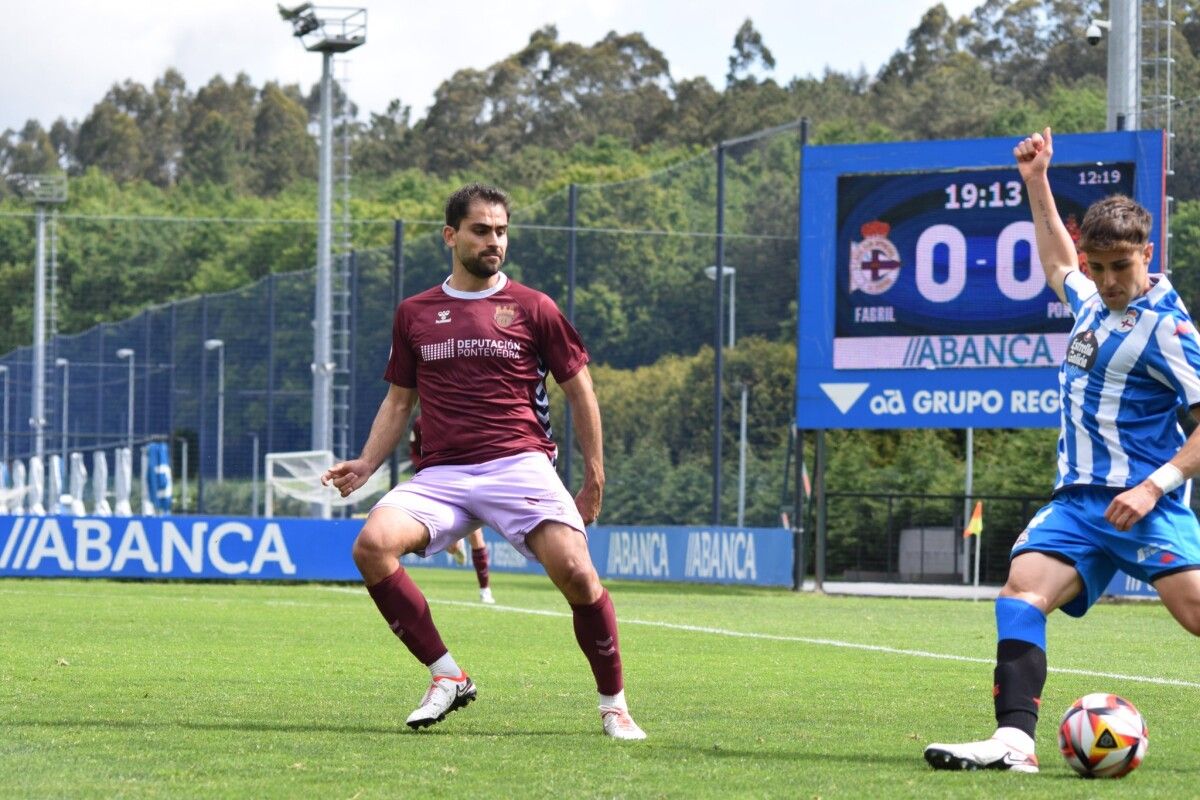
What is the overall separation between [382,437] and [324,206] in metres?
28.1

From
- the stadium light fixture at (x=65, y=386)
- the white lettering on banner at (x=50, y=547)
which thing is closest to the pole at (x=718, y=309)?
the white lettering on banner at (x=50, y=547)

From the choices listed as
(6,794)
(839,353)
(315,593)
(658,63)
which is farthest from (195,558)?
(658,63)

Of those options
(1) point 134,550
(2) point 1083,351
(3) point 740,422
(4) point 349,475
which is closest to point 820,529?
(3) point 740,422

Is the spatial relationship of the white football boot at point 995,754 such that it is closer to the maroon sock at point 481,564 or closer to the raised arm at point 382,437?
the raised arm at point 382,437

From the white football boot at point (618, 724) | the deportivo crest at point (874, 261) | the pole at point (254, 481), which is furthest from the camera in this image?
the pole at point (254, 481)

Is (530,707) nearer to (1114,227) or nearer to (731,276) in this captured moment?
(1114,227)

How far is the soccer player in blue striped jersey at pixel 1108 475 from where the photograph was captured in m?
6.04

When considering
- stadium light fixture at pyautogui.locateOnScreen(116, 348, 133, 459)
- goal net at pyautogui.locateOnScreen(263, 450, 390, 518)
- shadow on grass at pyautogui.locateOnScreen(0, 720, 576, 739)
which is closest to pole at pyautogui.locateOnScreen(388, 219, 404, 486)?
goal net at pyautogui.locateOnScreen(263, 450, 390, 518)

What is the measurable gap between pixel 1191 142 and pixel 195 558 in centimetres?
1335

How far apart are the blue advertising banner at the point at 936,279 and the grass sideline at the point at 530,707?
687cm

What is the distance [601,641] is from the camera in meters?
7.31

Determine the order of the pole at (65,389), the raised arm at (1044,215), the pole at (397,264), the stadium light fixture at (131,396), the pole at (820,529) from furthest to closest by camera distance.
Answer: the pole at (65,389), the stadium light fixture at (131,396), the pole at (397,264), the pole at (820,529), the raised arm at (1044,215)

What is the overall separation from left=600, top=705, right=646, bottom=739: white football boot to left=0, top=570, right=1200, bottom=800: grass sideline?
65mm

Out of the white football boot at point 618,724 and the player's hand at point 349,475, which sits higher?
the player's hand at point 349,475
